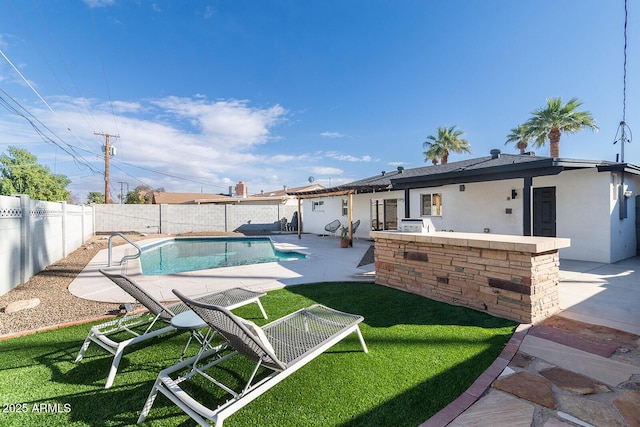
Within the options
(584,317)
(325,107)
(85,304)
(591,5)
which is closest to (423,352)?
(584,317)

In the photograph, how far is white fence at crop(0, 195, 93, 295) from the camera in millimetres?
5695

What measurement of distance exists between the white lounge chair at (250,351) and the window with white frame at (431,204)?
11.0m

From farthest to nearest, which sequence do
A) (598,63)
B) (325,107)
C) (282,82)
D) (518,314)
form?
(325,107) < (282,82) < (598,63) < (518,314)

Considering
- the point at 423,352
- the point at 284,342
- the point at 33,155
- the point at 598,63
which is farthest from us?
the point at 33,155

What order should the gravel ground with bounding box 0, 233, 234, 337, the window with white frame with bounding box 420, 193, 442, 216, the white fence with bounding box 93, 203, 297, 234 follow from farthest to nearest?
1. the white fence with bounding box 93, 203, 297, 234
2. the window with white frame with bounding box 420, 193, 442, 216
3. the gravel ground with bounding box 0, 233, 234, 337

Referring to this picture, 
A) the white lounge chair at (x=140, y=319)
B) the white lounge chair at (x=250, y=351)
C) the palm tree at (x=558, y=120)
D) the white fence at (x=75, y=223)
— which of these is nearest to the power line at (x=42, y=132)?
the white fence at (x=75, y=223)

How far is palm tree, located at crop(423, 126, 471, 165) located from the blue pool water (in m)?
15.9

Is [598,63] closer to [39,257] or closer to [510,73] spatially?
[510,73]

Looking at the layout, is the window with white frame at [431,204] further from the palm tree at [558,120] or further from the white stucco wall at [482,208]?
the palm tree at [558,120]

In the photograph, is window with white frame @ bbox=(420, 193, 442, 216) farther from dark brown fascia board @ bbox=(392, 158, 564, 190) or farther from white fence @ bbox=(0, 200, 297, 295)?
white fence @ bbox=(0, 200, 297, 295)

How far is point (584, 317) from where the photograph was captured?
4.22 meters

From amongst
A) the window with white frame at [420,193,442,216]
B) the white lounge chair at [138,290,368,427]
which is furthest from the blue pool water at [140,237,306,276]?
the white lounge chair at [138,290,368,427]

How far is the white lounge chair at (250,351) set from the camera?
2.06 meters

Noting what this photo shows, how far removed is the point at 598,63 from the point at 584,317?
11.2 m
